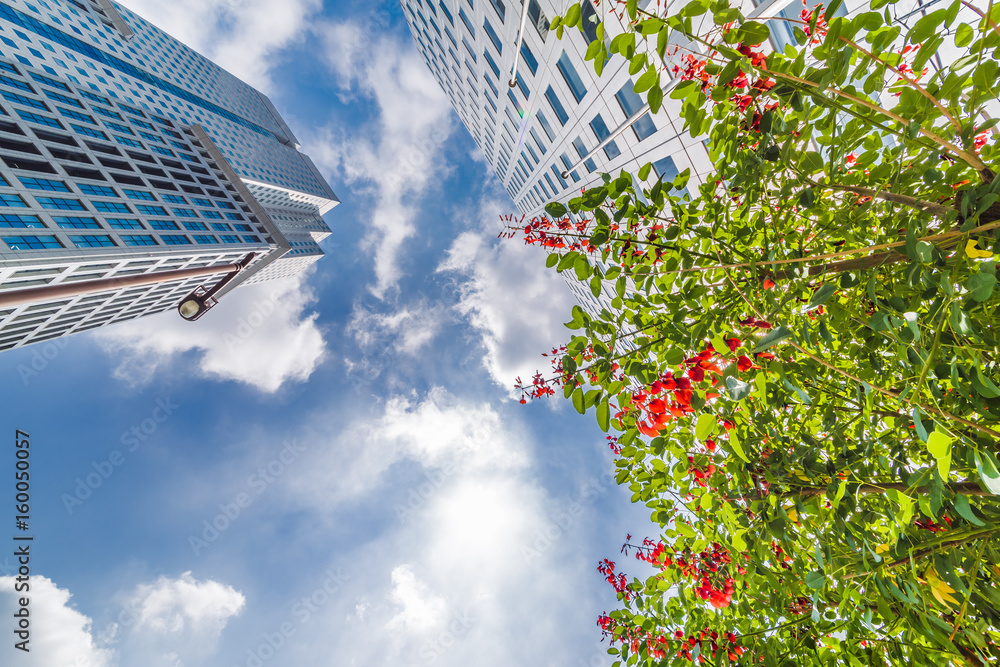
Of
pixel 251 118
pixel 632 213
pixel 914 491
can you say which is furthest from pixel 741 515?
Answer: pixel 251 118

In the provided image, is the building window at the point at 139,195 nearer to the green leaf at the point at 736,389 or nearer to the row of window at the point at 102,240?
the row of window at the point at 102,240

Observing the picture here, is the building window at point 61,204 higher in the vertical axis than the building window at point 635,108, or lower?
higher

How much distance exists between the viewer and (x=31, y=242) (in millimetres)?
23328

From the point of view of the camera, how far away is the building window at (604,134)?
37.1 ft

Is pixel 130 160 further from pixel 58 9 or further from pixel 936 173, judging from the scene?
pixel 936 173

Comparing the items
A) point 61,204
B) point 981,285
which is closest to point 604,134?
point 981,285

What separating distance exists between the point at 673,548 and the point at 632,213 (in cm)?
422

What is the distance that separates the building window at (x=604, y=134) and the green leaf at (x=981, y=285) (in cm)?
1126

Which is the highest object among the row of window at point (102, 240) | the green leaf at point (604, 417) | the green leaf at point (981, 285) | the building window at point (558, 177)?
the row of window at point (102, 240)

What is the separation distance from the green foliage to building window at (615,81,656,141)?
266 inches

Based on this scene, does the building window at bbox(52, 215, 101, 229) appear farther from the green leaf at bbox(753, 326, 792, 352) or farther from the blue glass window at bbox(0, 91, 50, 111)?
the green leaf at bbox(753, 326, 792, 352)

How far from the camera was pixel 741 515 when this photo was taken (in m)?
3.02

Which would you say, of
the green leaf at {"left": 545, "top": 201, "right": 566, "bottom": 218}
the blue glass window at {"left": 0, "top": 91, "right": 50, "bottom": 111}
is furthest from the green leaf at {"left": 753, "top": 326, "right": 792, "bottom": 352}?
the blue glass window at {"left": 0, "top": 91, "right": 50, "bottom": 111}

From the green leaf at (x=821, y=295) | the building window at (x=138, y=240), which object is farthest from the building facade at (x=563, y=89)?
the building window at (x=138, y=240)
